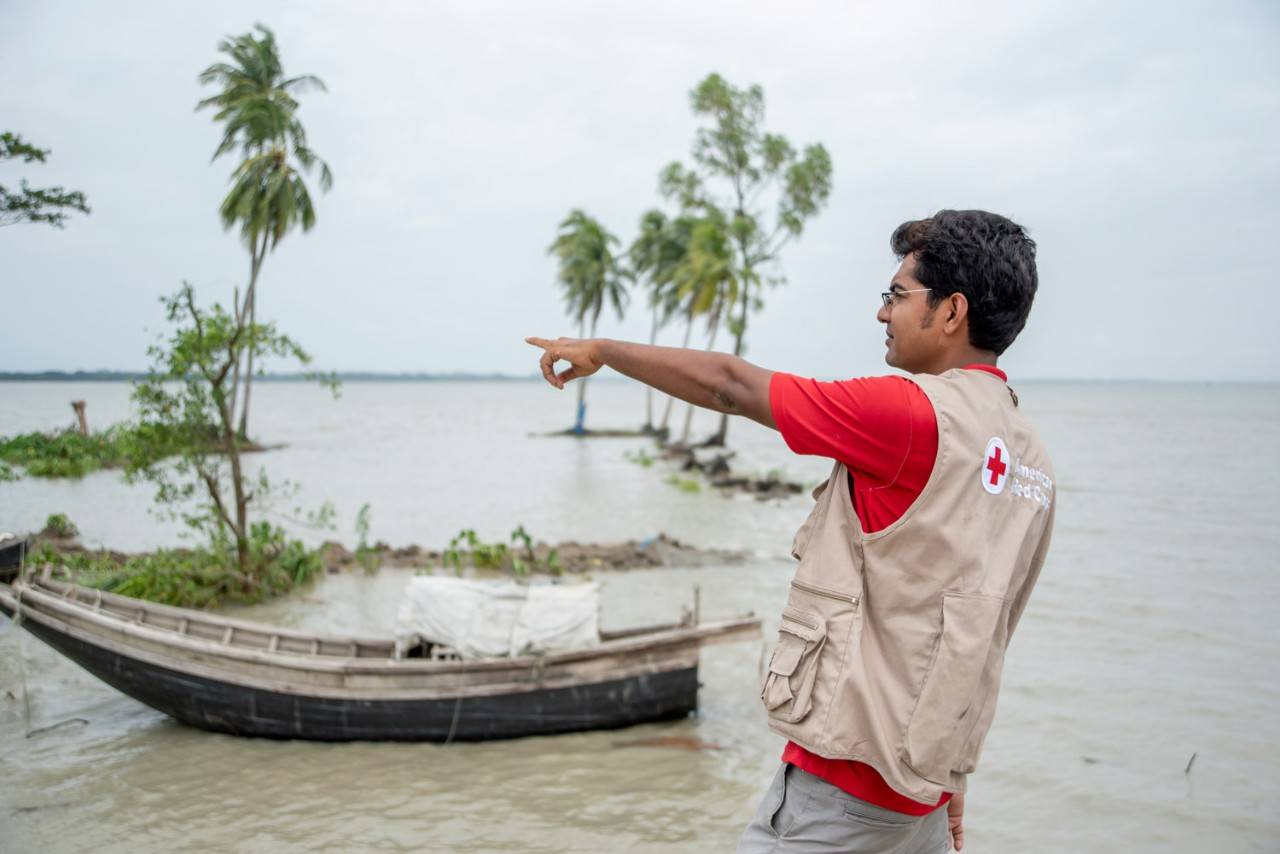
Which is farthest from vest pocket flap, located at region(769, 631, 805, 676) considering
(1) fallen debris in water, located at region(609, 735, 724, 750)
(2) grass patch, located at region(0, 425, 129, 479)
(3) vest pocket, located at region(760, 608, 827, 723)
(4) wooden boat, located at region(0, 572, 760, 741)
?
(2) grass patch, located at region(0, 425, 129, 479)

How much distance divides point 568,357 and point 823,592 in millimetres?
769

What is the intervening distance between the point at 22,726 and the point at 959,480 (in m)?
8.44

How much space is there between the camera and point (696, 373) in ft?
5.76

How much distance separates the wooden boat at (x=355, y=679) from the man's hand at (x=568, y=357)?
537cm

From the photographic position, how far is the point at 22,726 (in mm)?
7250

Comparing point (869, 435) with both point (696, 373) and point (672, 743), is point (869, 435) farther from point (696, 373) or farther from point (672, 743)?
point (672, 743)

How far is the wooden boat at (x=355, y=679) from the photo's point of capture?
6848 mm

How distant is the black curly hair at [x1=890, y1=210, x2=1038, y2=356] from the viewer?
174 cm

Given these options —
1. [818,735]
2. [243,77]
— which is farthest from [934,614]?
[243,77]

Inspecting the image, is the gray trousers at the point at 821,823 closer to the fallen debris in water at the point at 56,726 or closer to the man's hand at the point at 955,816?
the man's hand at the point at 955,816

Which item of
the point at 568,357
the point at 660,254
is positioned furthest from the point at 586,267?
the point at 568,357

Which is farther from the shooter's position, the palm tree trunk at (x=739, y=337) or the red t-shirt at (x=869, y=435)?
the palm tree trunk at (x=739, y=337)

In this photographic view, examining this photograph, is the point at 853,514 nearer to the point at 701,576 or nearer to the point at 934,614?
the point at 934,614

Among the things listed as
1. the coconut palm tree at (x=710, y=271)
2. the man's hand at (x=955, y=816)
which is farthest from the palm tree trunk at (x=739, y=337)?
the man's hand at (x=955, y=816)
